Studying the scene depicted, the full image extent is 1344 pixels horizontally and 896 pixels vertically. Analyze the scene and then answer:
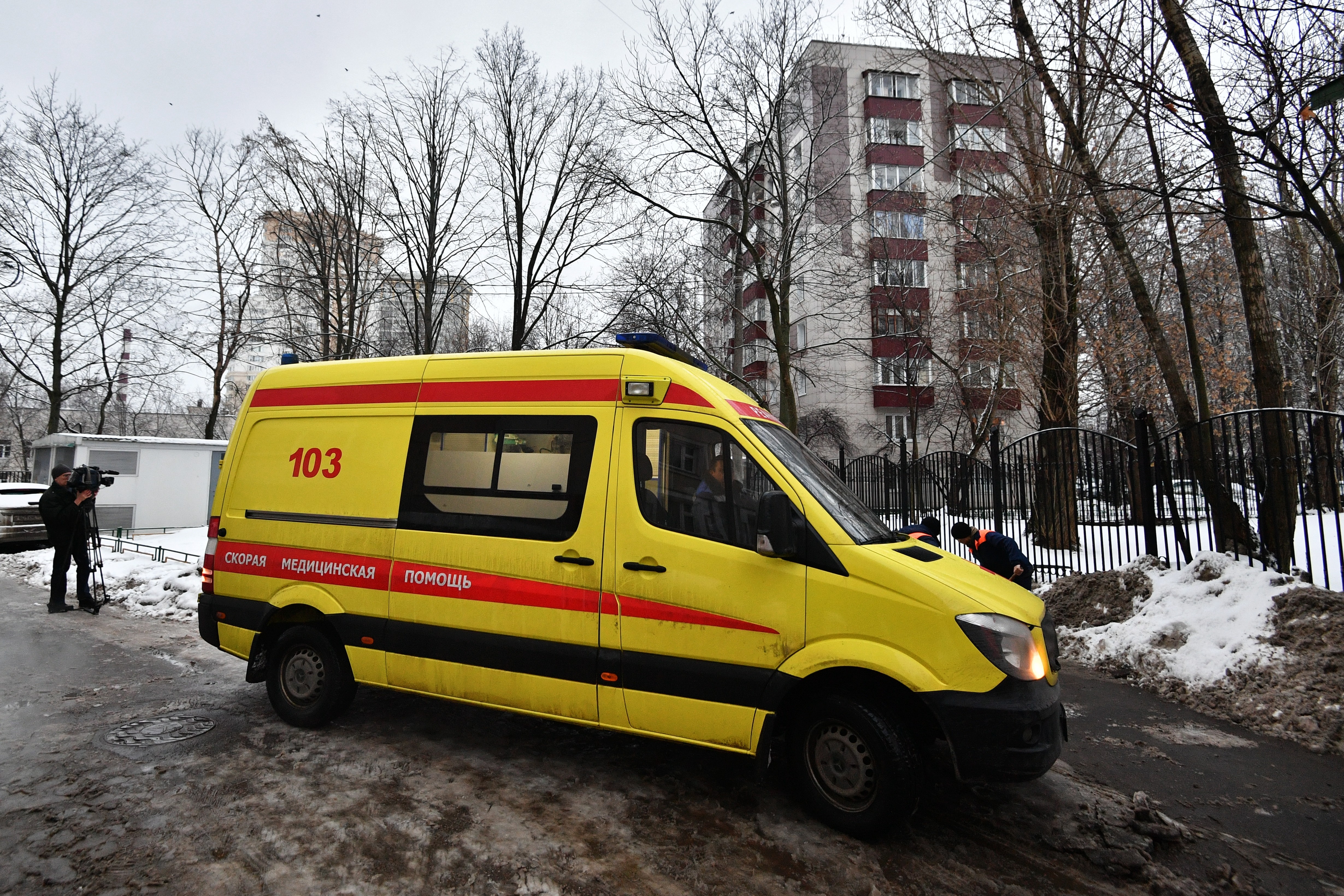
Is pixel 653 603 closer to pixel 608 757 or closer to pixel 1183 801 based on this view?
pixel 608 757

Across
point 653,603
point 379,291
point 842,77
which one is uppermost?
point 842,77

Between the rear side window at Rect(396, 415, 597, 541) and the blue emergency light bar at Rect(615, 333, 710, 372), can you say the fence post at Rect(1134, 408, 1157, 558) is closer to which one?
the blue emergency light bar at Rect(615, 333, 710, 372)

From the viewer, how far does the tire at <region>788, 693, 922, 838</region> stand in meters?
3.21

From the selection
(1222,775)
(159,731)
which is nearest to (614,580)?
(159,731)

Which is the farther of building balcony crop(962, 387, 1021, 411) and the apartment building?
building balcony crop(962, 387, 1021, 411)

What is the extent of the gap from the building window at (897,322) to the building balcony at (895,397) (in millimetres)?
4469

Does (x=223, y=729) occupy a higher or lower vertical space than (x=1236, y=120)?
lower

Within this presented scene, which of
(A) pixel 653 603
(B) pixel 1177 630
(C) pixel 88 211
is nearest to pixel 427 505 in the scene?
(A) pixel 653 603

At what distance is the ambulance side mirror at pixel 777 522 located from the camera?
3326mm

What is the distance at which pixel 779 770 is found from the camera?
416 cm

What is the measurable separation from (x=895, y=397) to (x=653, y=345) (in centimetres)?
2651

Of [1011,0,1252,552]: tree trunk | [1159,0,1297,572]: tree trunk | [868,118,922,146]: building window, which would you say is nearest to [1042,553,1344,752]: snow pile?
[1159,0,1297,572]: tree trunk

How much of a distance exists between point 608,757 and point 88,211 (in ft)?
99.9

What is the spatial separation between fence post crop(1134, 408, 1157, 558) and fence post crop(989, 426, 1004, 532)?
7.25 feet
